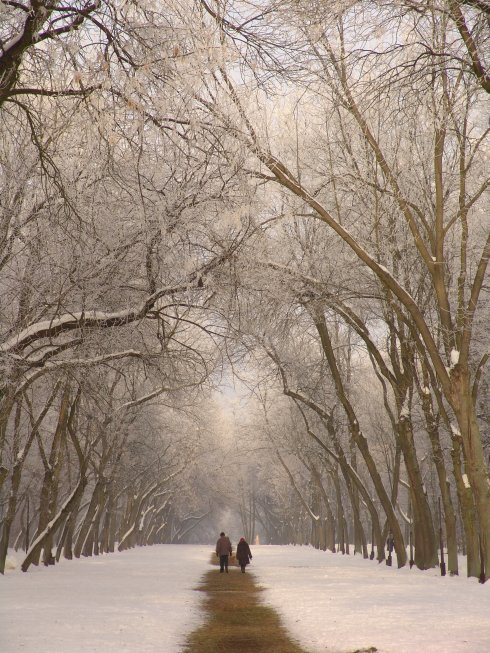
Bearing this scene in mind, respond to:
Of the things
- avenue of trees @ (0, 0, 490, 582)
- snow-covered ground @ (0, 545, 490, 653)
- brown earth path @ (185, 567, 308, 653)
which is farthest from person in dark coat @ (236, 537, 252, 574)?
brown earth path @ (185, 567, 308, 653)

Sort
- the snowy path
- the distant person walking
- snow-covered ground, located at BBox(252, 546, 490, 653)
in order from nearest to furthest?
the snowy path
snow-covered ground, located at BBox(252, 546, 490, 653)
the distant person walking

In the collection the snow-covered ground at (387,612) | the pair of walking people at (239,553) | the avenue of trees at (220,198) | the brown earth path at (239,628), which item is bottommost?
the brown earth path at (239,628)

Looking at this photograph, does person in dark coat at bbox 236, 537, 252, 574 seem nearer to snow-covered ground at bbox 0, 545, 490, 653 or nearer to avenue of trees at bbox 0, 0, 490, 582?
avenue of trees at bbox 0, 0, 490, 582

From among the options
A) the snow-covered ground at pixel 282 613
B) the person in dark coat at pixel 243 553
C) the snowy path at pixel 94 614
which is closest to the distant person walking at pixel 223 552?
the person in dark coat at pixel 243 553

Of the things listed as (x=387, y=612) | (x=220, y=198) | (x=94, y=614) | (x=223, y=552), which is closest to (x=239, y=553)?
(x=223, y=552)

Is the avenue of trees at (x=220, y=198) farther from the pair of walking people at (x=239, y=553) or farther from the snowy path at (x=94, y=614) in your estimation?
the pair of walking people at (x=239, y=553)

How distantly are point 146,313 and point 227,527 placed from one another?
117589 millimetres

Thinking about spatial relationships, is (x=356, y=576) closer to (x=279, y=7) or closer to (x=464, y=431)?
(x=464, y=431)

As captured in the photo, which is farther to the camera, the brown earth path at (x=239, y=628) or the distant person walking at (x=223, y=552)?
the distant person walking at (x=223, y=552)

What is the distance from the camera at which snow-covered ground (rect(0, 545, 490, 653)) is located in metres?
8.94

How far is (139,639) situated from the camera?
370 inches

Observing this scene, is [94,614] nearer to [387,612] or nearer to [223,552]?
[387,612]

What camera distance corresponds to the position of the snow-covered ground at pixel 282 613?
8938mm

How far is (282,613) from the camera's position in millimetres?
12797
